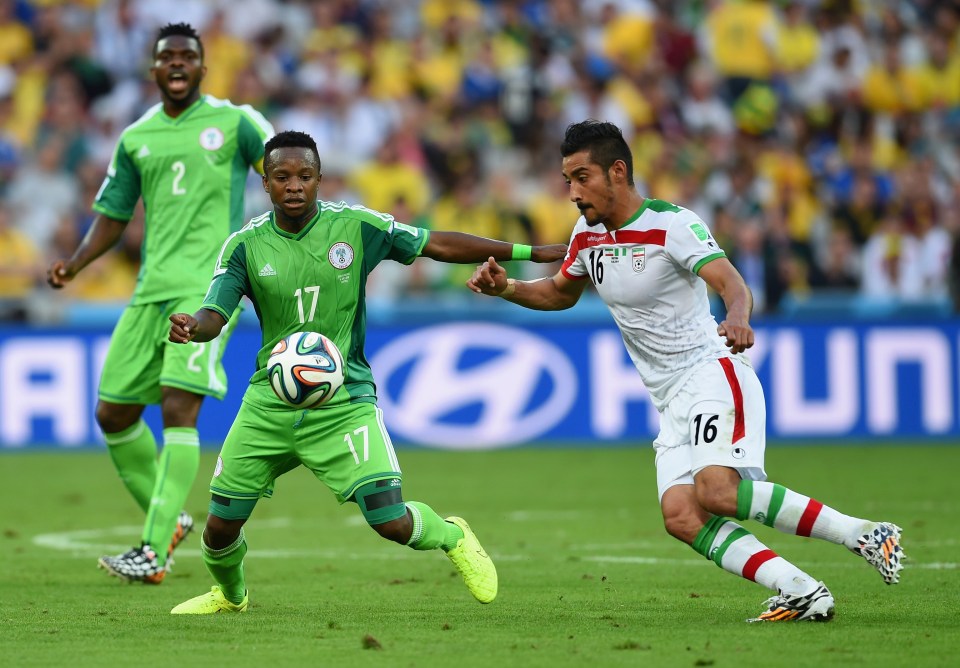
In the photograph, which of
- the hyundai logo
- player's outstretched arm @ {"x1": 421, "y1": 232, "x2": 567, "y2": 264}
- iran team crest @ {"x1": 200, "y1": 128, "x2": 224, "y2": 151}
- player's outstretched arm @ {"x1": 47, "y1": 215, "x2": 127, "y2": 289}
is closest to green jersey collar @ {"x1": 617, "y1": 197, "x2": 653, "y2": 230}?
player's outstretched arm @ {"x1": 421, "y1": 232, "x2": 567, "y2": 264}

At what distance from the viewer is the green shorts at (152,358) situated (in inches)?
330

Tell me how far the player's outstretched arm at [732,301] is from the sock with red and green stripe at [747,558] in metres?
0.84

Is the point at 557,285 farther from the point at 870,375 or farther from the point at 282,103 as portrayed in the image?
the point at 282,103

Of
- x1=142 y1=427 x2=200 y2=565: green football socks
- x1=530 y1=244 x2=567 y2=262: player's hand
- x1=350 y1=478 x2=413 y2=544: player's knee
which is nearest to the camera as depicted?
x1=350 y1=478 x2=413 y2=544: player's knee

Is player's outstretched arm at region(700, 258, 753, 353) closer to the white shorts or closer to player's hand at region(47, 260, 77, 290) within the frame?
the white shorts

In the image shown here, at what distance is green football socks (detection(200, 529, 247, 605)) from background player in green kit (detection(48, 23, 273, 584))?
4.55ft

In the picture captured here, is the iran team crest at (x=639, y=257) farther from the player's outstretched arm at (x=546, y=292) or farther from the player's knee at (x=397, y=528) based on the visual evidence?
the player's knee at (x=397, y=528)

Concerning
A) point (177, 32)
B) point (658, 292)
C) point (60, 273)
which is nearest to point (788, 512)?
point (658, 292)

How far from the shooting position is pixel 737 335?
238 inches

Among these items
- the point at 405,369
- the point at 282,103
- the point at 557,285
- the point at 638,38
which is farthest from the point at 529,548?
the point at 638,38

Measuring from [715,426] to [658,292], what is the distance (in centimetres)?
66

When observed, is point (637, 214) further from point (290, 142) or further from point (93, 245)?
point (93, 245)

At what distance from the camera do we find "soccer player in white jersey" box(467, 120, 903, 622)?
21.0ft

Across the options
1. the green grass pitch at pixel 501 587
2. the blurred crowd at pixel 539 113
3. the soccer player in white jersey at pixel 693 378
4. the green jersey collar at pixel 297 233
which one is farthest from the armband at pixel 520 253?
the blurred crowd at pixel 539 113
